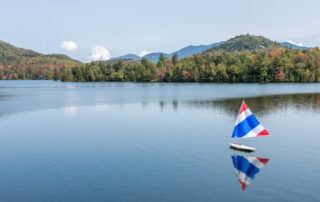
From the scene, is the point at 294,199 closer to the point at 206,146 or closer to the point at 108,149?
the point at 206,146

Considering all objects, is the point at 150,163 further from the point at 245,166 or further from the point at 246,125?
the point at 246,125

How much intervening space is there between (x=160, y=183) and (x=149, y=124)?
23.2m

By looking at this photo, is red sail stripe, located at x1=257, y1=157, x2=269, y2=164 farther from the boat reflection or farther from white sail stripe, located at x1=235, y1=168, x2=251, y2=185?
white sail stripe, located at x1=235, y1=168, x2=251, y2=185

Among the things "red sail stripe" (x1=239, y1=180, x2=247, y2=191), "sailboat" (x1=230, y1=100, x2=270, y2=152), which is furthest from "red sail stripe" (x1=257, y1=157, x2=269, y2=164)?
"red sail stripe" (x1=239, y1=180, x2=247, y2=191)

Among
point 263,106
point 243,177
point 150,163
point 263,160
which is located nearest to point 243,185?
point 243,177

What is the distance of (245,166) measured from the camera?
21906 mm

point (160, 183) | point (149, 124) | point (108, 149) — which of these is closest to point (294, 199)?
point (160, 183)

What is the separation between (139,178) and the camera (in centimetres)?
1917

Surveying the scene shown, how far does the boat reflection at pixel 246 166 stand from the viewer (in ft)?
63.1

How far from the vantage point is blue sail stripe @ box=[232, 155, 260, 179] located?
20.5 m

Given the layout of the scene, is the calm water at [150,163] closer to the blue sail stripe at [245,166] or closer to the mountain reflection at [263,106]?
the blue sail stripe at [245,166]

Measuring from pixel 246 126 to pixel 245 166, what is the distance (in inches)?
235

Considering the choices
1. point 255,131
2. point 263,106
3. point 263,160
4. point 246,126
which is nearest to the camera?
point 263,160

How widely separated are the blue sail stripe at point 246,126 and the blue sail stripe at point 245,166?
3.18 meters
